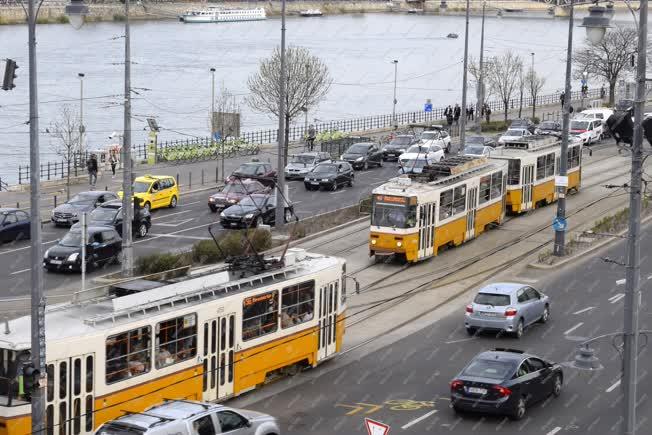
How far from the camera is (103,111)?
9531 cm

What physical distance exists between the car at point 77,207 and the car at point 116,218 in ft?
3.46

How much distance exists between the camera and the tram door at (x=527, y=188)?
1729 inches

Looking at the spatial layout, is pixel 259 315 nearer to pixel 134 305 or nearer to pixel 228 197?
pixel 134 305

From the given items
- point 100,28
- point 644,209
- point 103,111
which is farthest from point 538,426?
point 100,28

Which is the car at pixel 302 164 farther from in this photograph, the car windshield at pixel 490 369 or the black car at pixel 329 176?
the car windshield at pixel 490 369

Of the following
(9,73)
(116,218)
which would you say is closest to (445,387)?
(9,73)

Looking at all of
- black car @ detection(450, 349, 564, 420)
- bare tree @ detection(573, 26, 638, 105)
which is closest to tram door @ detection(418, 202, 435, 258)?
black car @ detection(450, 349, 564, 420)

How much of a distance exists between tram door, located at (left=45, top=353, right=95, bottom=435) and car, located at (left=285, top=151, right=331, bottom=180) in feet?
115

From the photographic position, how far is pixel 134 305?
64.3 feet

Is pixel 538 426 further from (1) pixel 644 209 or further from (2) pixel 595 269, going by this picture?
(1) pixel 644 209

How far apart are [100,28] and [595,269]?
13360 centimetres

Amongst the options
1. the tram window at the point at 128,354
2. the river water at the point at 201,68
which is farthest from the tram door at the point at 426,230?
the river water at the point at 201,68

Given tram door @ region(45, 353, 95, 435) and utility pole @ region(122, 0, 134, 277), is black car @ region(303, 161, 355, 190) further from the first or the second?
tram door @ region(45, 353, 95, 435)

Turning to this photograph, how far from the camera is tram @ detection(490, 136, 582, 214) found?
4350 centimetres
